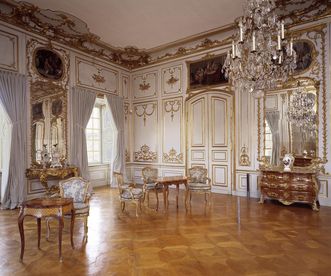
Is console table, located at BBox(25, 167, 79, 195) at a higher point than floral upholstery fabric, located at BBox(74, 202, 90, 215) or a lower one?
higher

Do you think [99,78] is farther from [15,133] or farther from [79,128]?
[15,133]

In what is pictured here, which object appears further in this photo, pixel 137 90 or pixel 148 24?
pixel 137 90

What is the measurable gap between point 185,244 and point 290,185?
3.15 m

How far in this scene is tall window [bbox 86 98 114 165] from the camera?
845 centimetres

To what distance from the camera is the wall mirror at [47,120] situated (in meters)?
A: 5.82

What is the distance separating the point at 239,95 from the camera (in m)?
6.43

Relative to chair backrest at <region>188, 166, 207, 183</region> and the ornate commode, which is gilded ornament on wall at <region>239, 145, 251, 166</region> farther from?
chair backrest at <region>188, 166, 207, 183</region>

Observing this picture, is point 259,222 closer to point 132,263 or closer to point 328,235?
point 328,235

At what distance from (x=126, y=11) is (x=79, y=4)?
1031 mm

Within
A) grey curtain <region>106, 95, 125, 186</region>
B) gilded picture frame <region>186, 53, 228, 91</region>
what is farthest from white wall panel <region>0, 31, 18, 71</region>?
gilded picture frame <region>186, 53, 228, 91</region>

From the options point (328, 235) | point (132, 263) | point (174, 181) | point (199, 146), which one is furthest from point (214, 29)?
point (132, 263)

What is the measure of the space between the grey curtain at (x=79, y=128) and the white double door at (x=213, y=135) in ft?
10.1

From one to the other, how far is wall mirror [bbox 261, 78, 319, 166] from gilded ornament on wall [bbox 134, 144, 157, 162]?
3.61 m

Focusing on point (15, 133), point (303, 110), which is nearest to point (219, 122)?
point (303, 110)
